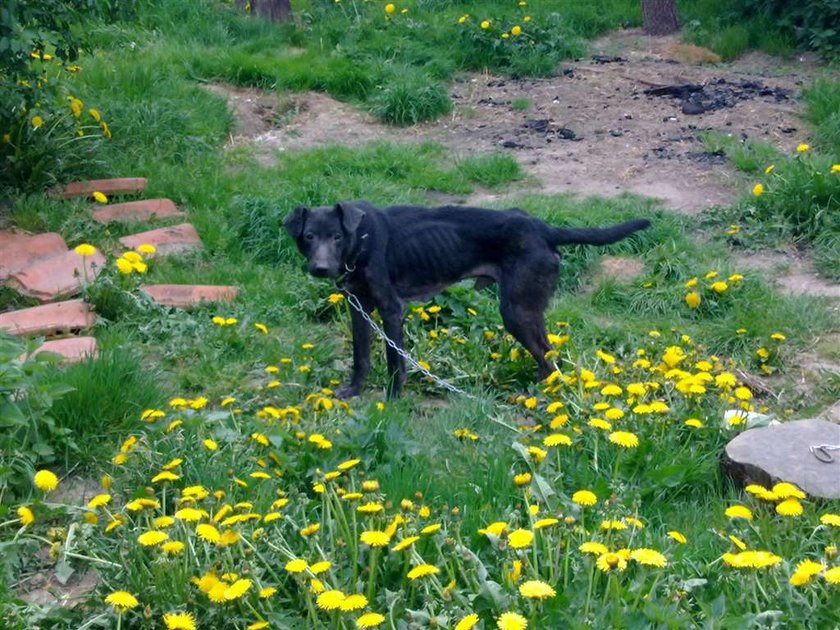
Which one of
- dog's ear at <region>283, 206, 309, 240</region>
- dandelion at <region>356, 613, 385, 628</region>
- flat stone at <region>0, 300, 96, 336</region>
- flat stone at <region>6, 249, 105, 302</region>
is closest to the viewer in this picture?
dandelion at <region>356, 613, 385, 628</region>

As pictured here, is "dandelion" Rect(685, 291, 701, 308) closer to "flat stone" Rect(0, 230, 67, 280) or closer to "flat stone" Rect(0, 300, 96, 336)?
"flat stone" Rect(0, 300, 96, 336)

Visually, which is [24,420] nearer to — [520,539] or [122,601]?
[122,601]

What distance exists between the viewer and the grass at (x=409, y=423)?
371 cm

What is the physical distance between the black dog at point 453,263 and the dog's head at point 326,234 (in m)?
0.07

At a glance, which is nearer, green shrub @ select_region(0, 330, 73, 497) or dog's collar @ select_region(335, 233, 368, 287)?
green shrub @ select_region(0, 330, 73, 497)

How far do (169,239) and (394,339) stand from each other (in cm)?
255

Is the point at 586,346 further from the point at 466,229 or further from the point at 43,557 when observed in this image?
the point at 43,557

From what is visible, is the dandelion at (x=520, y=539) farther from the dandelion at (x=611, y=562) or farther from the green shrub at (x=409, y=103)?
the green shrub at (x=409, y=103)

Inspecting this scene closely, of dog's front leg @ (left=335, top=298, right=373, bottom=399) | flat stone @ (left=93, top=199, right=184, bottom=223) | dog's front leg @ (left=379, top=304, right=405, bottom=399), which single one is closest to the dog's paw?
dog's front leg @ (left=335, top=298, right=373, bottom=399)

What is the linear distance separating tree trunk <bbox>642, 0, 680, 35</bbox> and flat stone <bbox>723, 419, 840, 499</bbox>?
8.75 meters

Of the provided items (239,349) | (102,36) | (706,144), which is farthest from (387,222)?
(102,36)

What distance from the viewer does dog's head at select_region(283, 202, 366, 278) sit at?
583 centimetres

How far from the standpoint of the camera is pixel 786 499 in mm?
4152

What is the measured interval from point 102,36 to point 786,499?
374 inches
